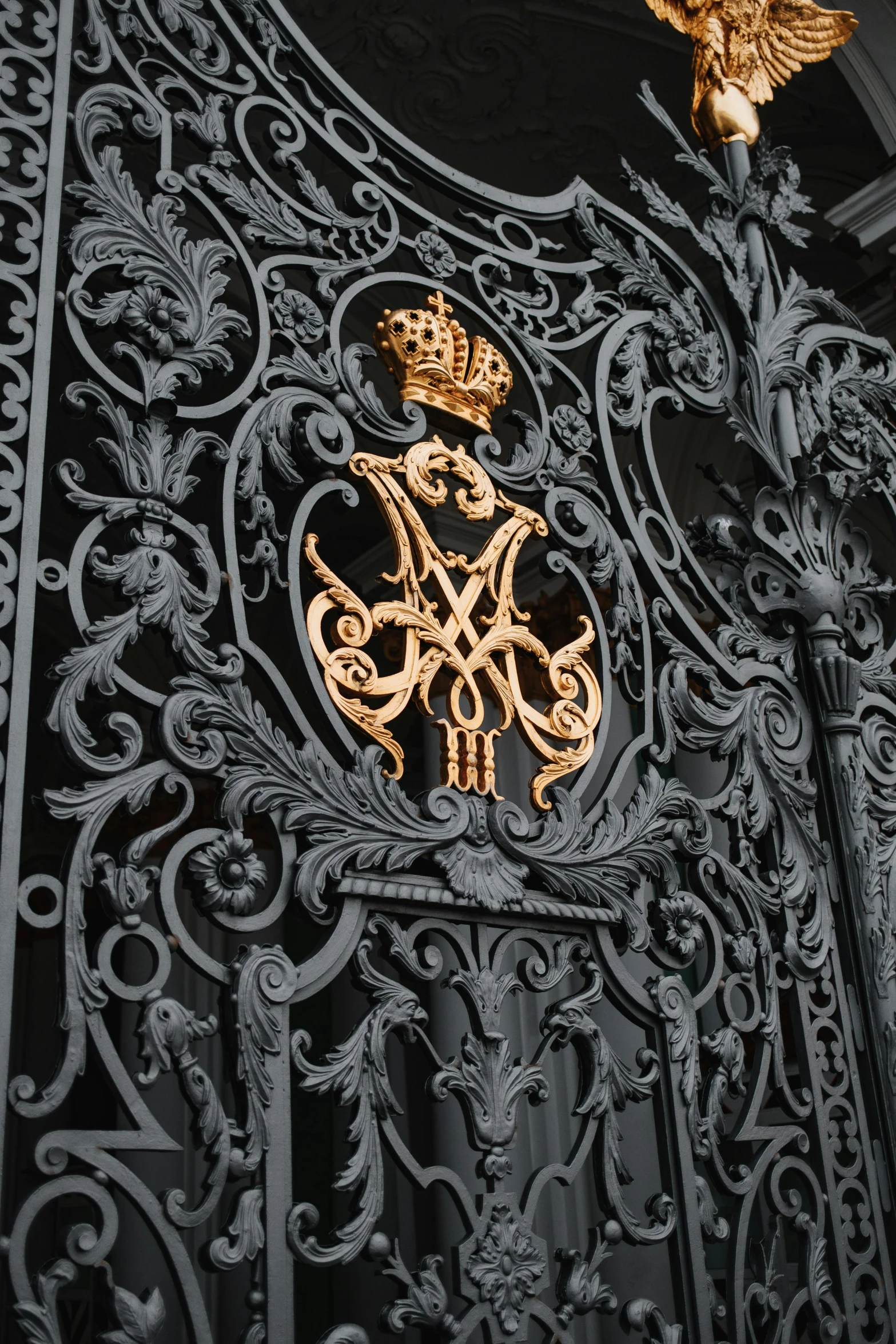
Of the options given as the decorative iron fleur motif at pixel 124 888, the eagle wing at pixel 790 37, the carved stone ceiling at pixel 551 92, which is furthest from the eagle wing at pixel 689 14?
the decorative iron fleur motif at pixel 124 888

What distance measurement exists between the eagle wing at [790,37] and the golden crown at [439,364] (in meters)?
1.20

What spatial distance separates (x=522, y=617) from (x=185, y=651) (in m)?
0.59

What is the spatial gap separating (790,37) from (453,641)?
73.4 inches

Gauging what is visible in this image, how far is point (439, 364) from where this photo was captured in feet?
6.96

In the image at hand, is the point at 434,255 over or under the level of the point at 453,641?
over

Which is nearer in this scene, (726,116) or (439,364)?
(439,364)

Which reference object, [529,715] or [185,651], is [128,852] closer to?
[185,651]

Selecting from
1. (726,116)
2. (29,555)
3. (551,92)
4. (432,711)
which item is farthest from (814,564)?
(551,92)

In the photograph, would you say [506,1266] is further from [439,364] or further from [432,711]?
[439,364]

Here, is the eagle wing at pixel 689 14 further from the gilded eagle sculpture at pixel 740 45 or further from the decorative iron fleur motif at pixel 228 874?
the decorative iron fleur motif at pixel 228 874

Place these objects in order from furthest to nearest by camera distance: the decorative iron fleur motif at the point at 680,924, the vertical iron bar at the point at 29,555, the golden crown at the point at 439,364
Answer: the golden crown at the point at 439,364, the decorative iron fleur motif at the point at 680,924, the vertical iron bar at the point at 29,555

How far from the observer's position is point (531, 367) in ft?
7.60

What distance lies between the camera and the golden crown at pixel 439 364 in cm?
211

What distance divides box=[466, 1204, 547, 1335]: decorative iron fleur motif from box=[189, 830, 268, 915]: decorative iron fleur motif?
525mm
